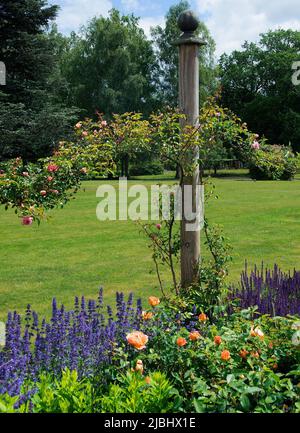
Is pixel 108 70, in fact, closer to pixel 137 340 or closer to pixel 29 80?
pixel 29 80

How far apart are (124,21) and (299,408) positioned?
148 ft

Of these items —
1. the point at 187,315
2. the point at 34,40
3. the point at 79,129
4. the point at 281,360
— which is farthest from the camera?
the point at 34,40

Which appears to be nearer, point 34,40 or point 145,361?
point 145,361

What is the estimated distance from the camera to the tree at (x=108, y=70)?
128ft

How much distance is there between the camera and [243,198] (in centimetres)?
2158

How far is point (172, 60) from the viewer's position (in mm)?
41875

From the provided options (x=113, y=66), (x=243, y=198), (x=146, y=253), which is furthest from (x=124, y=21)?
(x=146, y=253)

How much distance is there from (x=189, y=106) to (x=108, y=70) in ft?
119

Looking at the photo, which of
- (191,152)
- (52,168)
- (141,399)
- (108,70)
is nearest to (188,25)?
(191,152)

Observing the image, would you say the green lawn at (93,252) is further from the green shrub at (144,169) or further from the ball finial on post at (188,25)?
the green shrub at (144,169)

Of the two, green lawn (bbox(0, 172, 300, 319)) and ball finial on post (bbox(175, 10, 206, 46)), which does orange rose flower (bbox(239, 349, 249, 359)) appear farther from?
green lawn (bbox(0, 172, 300, 319))

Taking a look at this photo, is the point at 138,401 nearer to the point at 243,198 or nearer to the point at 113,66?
the point at 243,198

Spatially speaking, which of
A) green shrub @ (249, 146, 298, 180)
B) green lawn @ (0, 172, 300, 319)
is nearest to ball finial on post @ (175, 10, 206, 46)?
green shrub @ (249, 146, 298, 180)

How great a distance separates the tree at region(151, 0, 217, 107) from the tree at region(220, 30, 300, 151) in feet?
33.5
